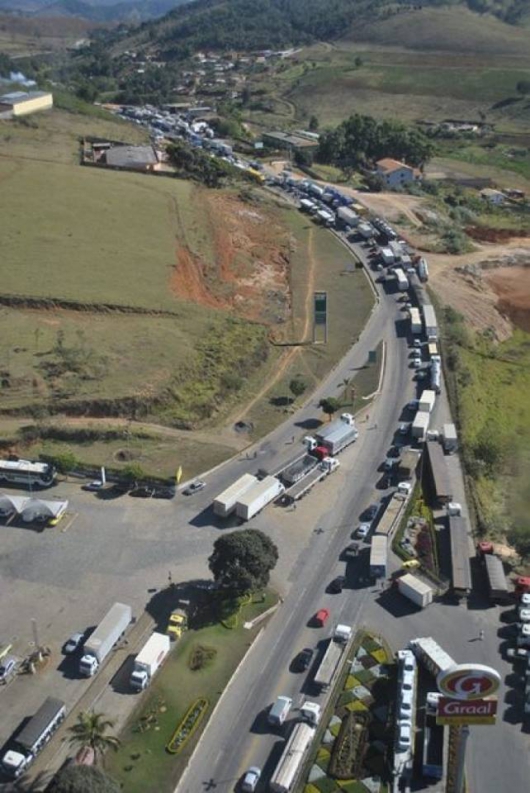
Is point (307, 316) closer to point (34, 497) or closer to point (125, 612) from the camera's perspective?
point (34, 497)

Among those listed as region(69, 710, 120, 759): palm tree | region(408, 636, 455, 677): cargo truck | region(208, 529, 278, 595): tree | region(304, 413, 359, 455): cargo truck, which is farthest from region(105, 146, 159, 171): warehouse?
region(69, 710, 120, 759): palm tree

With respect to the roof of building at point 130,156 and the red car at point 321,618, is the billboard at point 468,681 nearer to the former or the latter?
the red car at point 321,618

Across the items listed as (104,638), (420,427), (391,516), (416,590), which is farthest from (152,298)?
(416,590)

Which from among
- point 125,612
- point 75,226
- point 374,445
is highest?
point 75,226

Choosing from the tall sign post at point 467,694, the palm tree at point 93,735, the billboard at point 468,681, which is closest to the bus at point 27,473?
the palm tree at point 93,735

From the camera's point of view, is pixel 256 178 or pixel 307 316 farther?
pixel 256 178

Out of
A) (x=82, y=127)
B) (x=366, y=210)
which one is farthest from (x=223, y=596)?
(x=82, y=127)

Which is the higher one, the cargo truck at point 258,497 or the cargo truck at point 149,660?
the cargo truck at point 258,497
